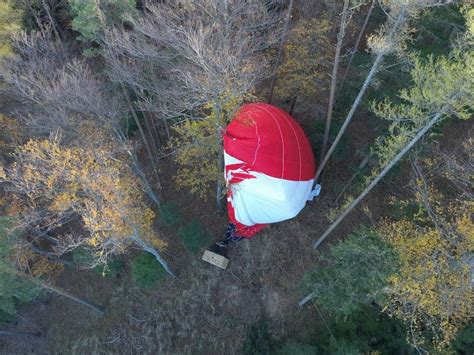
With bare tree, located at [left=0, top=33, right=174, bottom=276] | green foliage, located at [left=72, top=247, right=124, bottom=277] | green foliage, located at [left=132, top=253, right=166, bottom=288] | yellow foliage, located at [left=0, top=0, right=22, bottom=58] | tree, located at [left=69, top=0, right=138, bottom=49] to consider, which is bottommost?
green foliage, located at [left=72, top=247, right=124, bottom=277]

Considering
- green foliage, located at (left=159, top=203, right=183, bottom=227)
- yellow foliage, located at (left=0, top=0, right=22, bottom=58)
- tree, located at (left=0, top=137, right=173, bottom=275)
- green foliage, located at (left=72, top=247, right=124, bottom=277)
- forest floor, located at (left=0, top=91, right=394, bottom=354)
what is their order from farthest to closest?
1. green foliage, located at (left=159, top=203, right=183, bottom=227)
2. green foliage, located at (left=72, top=247, right=124, bottom=277)
3. forest floor, located at (left=0, top=91, right=394, bottom=354)
4. yellow foliage, located at (left=0, top=0, right=22, bottom=58)
5. tree, located at (left=0, top=137, right=173, bottom=275)

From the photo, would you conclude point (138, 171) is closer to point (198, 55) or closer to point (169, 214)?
point (169, 214)

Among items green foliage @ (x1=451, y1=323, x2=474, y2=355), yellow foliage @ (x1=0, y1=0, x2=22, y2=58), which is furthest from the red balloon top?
yellow foliage @ (x1=0, y1=0, x2=22, y2=58)

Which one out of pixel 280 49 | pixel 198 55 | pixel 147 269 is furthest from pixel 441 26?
pixel 147 269

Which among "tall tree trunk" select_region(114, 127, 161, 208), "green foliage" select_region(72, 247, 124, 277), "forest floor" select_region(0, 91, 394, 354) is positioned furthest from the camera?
"green foliage" select_region(72, 247, 124, 277)

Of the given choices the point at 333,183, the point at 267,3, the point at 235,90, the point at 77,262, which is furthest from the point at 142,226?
the point at 267,3

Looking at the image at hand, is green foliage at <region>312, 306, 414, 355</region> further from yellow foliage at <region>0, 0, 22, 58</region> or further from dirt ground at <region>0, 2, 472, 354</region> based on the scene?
yellow foliage at <region>0, 0, 22, 58</region>
